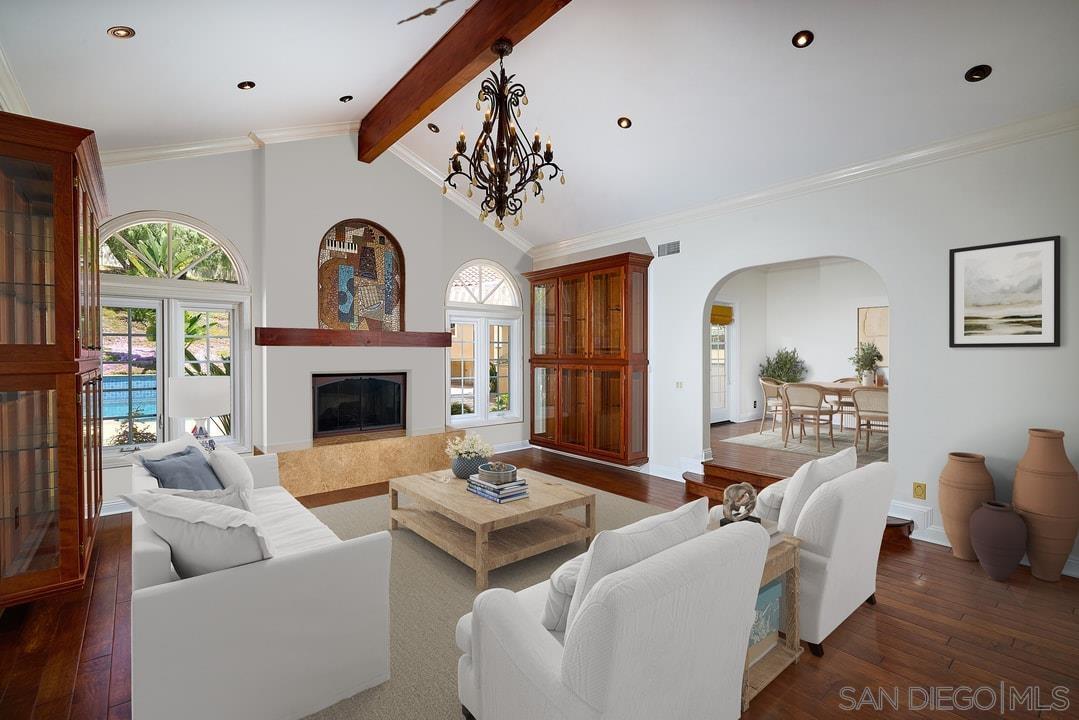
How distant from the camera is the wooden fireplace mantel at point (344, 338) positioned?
5059mm

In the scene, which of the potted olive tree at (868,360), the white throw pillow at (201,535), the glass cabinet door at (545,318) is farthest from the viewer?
the potted olive tree at (868,360)

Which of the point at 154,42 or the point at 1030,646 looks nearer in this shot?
the point at 1030,646

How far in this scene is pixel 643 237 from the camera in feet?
19.2

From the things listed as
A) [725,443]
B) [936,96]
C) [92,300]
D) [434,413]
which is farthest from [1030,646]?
[92,300]

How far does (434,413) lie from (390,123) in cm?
309

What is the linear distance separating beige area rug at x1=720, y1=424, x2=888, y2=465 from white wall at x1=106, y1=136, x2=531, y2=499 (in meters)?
4.02

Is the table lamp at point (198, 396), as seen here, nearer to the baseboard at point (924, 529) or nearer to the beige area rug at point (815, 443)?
the baseboard at point (924, 529)

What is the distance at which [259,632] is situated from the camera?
1.88 meters

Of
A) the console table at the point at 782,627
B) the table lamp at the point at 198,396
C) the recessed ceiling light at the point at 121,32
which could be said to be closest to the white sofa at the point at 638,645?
the console table at the point at 782,627

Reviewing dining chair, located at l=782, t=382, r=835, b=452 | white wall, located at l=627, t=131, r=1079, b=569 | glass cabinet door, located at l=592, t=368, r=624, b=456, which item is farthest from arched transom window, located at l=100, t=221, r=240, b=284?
dining chair, located at l=782, t=382, r=835, b=452

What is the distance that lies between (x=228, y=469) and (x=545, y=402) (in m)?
4.25

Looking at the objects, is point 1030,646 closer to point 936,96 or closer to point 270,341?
point 936,96

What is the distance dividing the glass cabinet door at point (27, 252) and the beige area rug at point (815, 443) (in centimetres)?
633

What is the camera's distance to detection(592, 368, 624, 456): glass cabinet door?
227 inches
